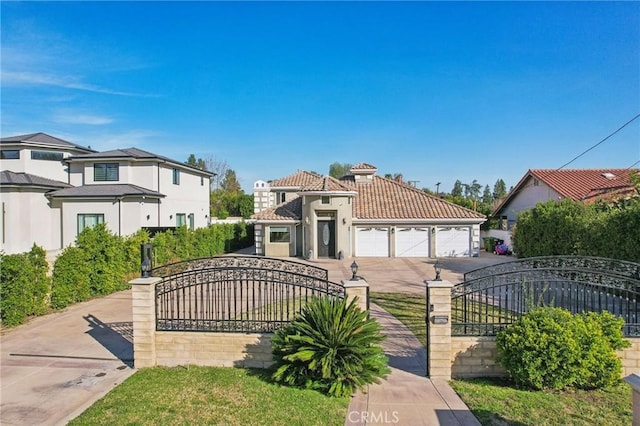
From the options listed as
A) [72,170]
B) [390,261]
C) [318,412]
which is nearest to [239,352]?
[318,412]

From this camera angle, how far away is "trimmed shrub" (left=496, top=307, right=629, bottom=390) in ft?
17.2

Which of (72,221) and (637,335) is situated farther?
(72,221)

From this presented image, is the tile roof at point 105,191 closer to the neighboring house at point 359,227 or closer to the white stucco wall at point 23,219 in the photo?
the white stucco wall at point 23,219

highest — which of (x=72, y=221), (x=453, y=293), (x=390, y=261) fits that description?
(x=72, y=221)

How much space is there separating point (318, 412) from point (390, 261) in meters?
17.0

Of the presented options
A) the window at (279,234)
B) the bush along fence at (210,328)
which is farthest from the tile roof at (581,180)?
the bush along fence at (210,328)

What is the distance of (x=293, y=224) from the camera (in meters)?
23.2

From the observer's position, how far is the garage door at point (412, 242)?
22828mm

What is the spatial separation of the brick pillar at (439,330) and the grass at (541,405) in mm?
296

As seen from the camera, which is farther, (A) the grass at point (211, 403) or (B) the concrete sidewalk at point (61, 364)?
(B) the concrete sidewalk at point (61, 364)

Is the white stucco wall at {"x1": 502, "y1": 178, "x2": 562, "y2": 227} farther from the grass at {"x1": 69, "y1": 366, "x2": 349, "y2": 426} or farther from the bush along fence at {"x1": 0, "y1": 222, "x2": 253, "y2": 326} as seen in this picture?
the bush along fence at {"x1": 0, "y1": 222, "x2": 253, "y2": 326}

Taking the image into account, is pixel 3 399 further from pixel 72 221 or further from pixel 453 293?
pixel 72 221

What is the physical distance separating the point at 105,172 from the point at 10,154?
6161mm

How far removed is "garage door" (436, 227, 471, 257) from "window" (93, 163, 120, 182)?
2056 centimetres
